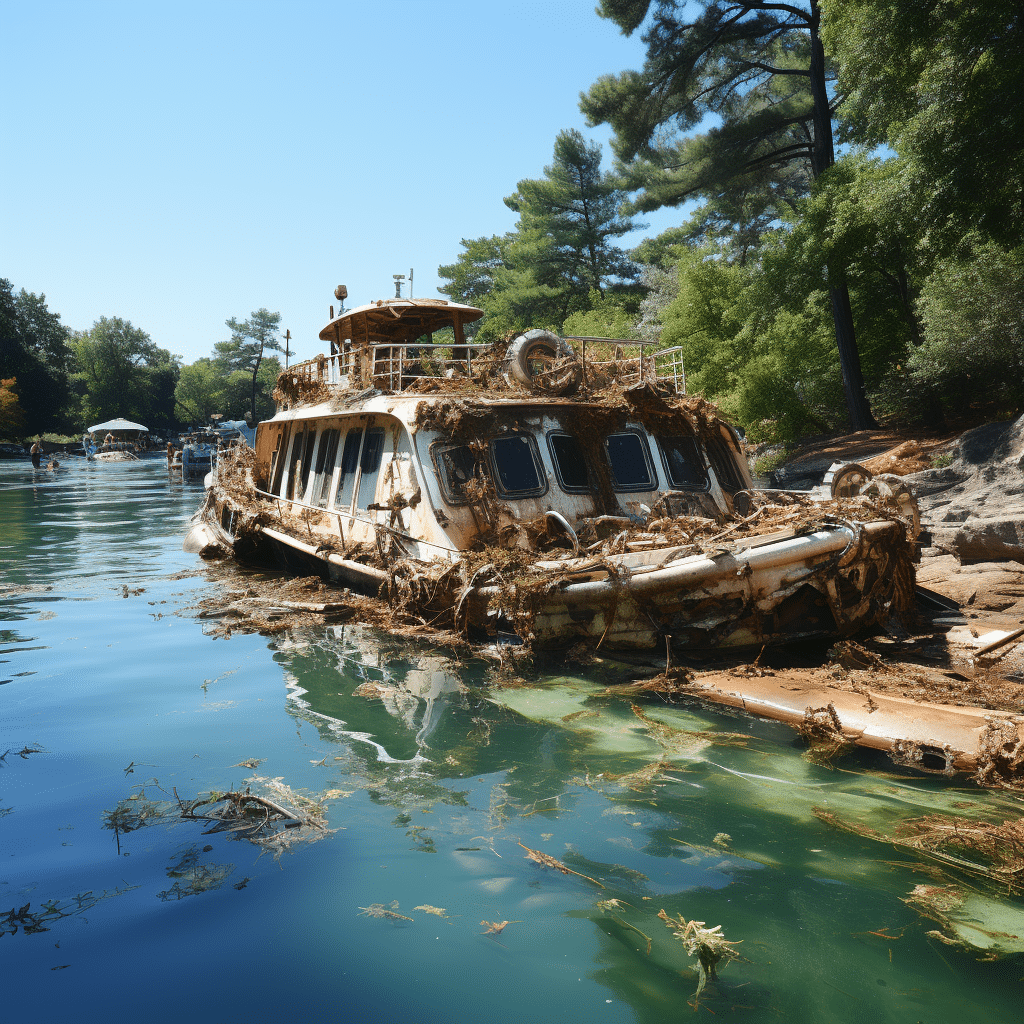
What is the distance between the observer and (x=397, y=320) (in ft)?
43.9

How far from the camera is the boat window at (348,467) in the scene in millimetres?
10766

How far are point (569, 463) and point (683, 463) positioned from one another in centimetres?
149

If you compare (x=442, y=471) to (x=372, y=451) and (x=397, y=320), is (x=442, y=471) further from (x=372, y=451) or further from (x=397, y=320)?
(x=397, y=320)

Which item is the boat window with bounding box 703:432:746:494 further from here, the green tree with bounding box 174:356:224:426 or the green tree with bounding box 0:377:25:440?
the green tree with bounding box 174:356:224:426

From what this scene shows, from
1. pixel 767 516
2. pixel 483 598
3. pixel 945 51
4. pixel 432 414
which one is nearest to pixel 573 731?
pixel 483 598

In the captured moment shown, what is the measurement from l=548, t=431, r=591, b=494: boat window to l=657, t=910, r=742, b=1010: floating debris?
574cm

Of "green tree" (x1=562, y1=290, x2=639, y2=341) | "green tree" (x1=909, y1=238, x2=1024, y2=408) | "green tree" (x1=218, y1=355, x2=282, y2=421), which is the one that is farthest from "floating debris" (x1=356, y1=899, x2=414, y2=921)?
"green tree" (x1=218, y1=355, x2=282, y2=421)

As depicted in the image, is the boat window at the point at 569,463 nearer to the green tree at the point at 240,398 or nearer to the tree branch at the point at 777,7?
the tree branch at the point at 777,7

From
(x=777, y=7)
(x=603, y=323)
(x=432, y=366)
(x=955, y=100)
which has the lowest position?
(x=432, y=366)

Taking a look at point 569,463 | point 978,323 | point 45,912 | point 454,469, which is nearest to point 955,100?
point 978,323

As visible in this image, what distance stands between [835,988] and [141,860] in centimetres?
350

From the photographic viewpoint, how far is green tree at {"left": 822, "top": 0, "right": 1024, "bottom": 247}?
14.1 meters

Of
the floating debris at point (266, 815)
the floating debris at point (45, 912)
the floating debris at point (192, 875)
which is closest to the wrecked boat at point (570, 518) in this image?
the floating debris at point (266, 815)

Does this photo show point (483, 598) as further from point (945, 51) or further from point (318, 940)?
point (945, 51)
